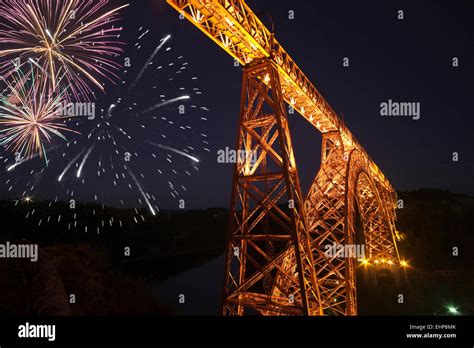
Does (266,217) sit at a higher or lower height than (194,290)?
higher

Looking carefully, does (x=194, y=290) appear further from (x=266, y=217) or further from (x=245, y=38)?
(x=245, y=38)

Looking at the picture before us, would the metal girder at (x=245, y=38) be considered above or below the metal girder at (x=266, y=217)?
above

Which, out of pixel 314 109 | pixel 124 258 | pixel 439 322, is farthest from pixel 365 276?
pixel 124 258

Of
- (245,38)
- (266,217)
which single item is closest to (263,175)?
(266,217)

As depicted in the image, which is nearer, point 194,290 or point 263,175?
point 263,175

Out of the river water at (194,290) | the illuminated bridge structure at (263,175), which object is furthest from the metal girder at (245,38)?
the river water at (194,290)

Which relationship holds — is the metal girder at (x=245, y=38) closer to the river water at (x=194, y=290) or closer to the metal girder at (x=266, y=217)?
the metal girder at (x=266, y=217)

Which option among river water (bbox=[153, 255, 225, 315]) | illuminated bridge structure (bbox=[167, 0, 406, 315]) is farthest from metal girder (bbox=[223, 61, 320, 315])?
river water (bbox=[153, 255, 225, 315])

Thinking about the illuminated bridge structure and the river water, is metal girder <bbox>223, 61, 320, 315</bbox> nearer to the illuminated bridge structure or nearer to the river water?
the illuminated bridge structure

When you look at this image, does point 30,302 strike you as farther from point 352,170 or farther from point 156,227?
point 156,227

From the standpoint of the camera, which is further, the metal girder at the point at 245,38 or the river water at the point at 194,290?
the river water at the point at 194,290

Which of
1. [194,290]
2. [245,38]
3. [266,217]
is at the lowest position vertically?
[194,290]

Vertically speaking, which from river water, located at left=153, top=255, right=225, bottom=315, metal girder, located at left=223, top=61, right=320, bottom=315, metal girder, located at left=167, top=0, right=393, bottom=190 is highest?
metal girder, located at left=167, top=0, right=393, bottom=190
